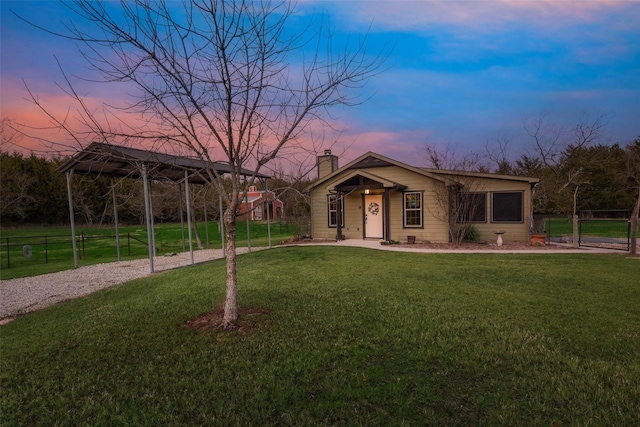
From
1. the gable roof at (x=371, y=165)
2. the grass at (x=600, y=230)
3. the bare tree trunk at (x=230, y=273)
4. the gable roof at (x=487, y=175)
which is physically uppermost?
the gable roof at (x=371, y=165)

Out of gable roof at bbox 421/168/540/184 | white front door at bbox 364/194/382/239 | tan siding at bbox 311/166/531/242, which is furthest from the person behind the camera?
white front door at bbox 364/194/382/239

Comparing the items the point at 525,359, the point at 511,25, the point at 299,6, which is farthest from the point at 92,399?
the point at 511,25

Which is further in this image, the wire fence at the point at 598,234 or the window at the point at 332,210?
the window at the point at 332,210

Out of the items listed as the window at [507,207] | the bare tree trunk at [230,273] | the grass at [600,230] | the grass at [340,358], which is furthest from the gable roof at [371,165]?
the bare tree trunk at [230,273]

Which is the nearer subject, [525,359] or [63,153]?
[525,359]

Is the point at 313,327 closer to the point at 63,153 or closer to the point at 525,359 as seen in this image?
the point at 525,359

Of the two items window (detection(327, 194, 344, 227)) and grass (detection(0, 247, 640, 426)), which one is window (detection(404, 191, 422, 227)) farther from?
grass (detection(0, 247, 640, 426))

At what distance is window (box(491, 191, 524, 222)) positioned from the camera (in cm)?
1380

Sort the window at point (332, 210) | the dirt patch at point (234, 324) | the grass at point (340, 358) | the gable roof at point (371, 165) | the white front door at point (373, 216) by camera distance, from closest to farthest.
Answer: the grass at point (340, 358), the dirt patch at point (234, 324), the gable roof at point (371, 165), the white front door at point (373, 216), the window at point (332, 210)

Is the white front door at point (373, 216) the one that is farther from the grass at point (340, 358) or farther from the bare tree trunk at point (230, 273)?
the bare tree trunk at point (230, 273)

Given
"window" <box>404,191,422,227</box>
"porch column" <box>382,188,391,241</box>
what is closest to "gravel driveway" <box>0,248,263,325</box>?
"porch column" <box>382,188,391,241</box>

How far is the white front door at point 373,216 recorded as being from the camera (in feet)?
51.7

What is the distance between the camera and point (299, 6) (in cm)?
422

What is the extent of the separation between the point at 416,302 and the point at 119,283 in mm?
6891
